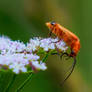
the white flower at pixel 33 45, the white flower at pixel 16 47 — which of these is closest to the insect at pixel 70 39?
the white flower at pixel 33 45

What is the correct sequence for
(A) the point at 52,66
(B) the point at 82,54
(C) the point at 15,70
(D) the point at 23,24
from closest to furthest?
1. (C) the point at 15,70
2. (A) the point at 52,66
3. (D) the point at 23,24
4. (B) the point at 82,54

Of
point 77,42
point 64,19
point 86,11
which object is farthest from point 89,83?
point 77,42

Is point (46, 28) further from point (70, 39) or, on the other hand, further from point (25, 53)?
point (25, 53)

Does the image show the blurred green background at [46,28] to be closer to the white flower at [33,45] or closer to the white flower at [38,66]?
the white flower at [33,45]

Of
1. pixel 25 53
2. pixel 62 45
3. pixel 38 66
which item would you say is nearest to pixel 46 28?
pixel 62 45

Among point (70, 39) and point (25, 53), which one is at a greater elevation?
point (70, 39)

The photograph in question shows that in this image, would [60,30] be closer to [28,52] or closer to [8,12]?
[28,52]
